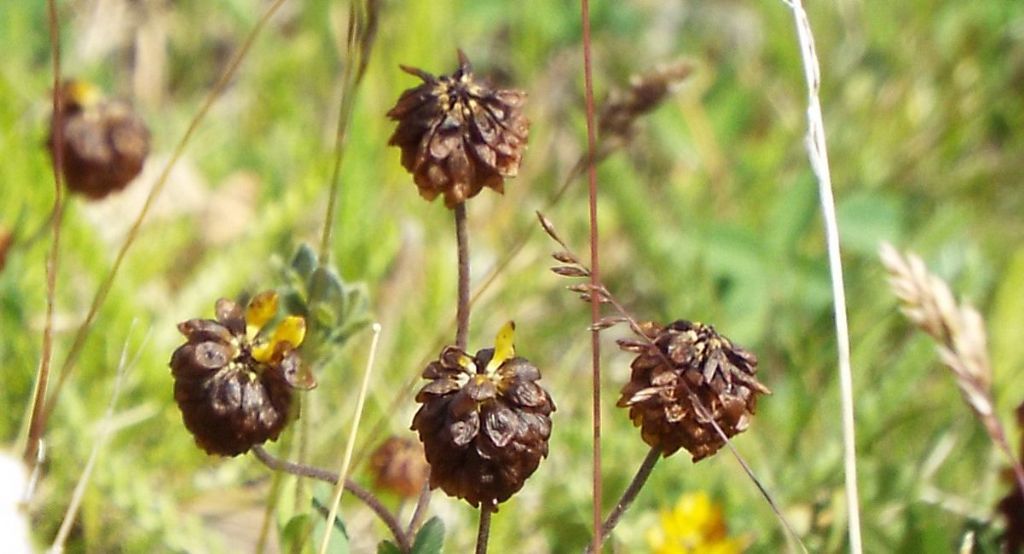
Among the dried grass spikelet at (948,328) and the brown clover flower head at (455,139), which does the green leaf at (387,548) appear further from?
the dried grass spikelet at (948,328)

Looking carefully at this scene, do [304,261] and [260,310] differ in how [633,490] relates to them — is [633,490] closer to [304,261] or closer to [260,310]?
[260,310]

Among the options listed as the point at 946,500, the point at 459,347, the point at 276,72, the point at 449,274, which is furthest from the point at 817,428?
the point at 276,72

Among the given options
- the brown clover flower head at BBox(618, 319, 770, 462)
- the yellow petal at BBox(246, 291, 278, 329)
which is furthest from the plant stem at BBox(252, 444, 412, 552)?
the brown clover flower head at BBox(618, 319, 770, 462)

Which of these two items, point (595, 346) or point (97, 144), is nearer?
point (595, 346)

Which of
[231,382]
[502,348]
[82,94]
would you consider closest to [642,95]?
[502,348]

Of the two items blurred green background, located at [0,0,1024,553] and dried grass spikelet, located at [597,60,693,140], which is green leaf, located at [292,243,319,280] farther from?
dried grass spikelet, located at [597,60,693,140]

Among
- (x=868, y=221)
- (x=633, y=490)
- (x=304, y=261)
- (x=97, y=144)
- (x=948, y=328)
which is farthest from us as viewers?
(x=868, y=221)
